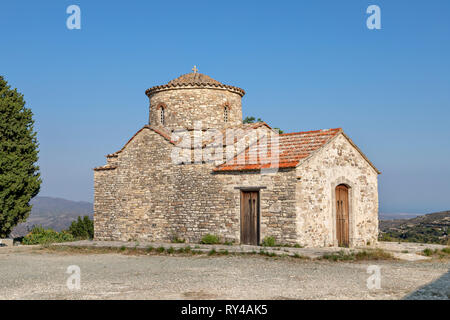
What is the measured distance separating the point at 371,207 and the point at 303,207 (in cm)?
496

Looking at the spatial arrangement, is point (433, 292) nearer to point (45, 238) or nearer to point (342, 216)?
point (342, 216)

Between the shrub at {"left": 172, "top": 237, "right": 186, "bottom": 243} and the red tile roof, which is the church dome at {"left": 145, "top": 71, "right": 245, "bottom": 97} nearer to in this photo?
the red tile roof

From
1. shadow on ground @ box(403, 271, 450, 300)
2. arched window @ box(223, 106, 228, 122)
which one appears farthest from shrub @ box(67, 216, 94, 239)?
shadow on ground @ box(403, 271, 450, 300)

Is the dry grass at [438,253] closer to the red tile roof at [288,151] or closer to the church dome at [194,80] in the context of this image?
the red tile roof at [288,151]

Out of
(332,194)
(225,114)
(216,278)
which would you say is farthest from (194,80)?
(216,278)

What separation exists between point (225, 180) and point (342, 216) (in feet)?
15.5

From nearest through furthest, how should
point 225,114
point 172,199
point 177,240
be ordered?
1. point 177,240
2. point 172,199
3. point 225,114

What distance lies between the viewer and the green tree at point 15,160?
67.4 ft

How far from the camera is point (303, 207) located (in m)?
15.6

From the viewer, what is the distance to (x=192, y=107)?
831 inches

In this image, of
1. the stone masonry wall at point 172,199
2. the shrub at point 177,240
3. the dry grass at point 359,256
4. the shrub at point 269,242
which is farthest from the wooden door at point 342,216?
the shrub at point 177,240
